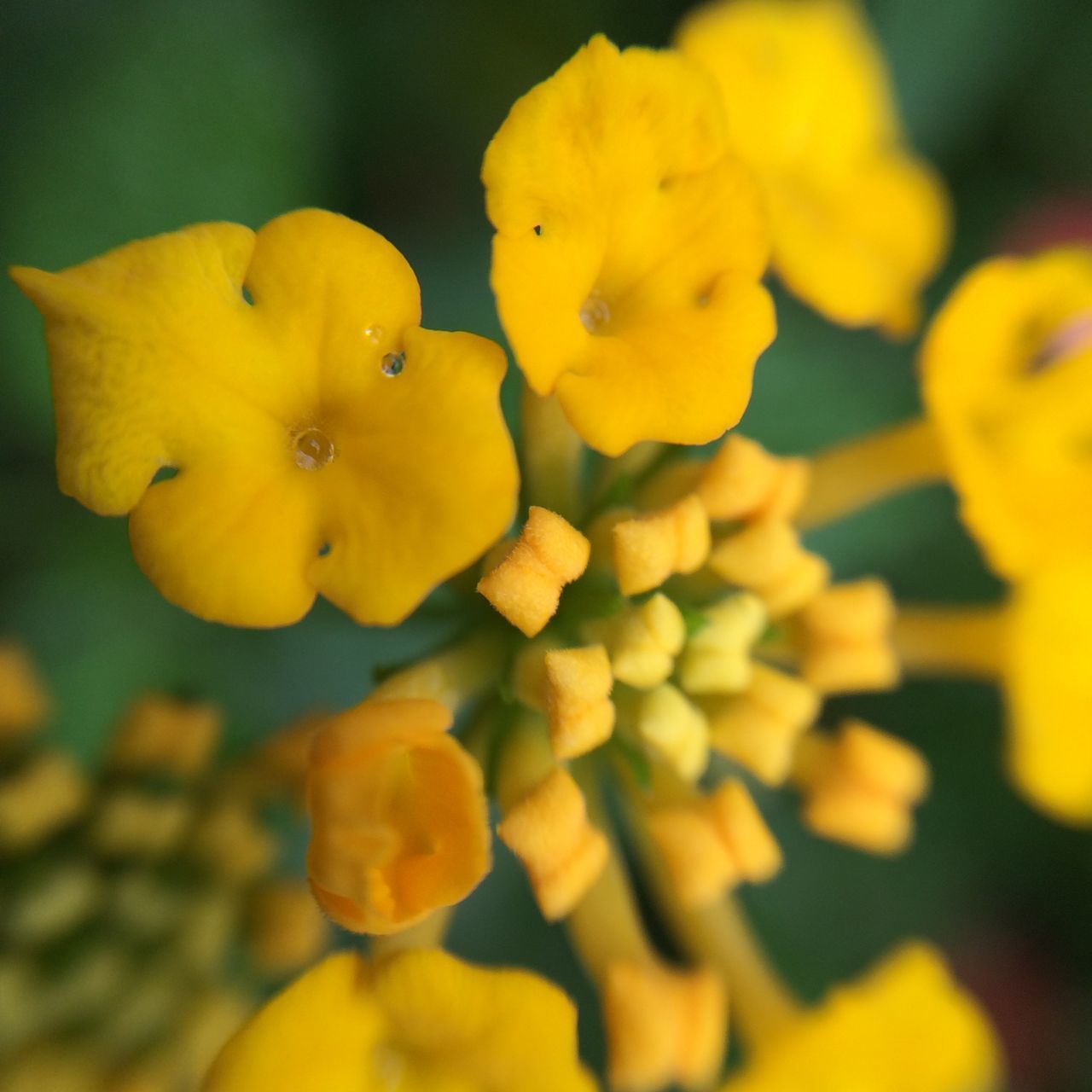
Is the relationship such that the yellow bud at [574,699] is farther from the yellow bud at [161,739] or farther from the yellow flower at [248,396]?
the yellow bud at [161,739]

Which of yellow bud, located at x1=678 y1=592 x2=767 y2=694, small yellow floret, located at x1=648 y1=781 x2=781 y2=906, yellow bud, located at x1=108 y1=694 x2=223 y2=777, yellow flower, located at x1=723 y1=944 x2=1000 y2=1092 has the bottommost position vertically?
yellow flower, located at x1=723 y1=944 x2=1000 y2=1092

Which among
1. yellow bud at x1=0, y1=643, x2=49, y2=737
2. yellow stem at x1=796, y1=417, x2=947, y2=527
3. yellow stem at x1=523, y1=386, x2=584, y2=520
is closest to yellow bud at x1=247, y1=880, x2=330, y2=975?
yellow bud at x1=0, y1=643, x2=49, y2=737

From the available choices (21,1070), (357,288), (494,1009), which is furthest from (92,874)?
(357,288)

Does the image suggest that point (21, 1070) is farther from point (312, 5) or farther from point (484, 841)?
point (312, 5)

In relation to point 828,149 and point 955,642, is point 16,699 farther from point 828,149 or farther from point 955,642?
point 828,149

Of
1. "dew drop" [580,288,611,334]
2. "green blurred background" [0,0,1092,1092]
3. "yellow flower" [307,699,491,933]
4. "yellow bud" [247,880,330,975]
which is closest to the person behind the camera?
"yellow flower" [307,699,491,933]

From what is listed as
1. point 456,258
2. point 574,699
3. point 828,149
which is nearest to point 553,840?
point 574,699

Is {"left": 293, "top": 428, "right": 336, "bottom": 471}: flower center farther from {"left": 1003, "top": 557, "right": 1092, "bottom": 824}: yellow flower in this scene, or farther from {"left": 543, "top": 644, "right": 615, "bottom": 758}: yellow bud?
{"left": 1003, "top": 557, "right": 1092, "bottom": 824}: yellow flower

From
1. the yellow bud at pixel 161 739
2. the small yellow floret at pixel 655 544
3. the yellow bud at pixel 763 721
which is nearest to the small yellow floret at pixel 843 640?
the yellow bud at pixel 763 721
